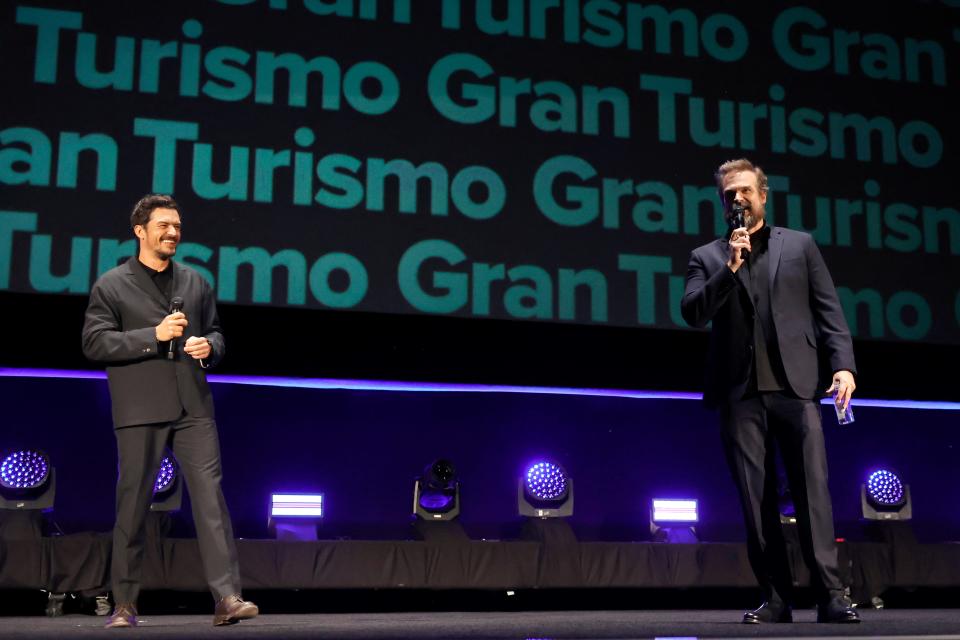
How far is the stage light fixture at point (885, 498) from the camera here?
18.0 ft

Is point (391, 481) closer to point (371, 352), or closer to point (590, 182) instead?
point (371, 352)

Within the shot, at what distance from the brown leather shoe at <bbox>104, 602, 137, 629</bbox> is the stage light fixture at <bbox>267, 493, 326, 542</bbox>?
158 centimetres

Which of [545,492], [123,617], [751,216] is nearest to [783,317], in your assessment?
[751,216]

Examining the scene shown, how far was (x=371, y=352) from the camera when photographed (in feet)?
16.5

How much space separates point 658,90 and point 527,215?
0.93 meters

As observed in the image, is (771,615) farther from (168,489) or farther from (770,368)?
(168,489)

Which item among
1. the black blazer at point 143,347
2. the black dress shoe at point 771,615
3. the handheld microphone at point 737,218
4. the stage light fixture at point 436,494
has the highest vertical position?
the handheld microphone at point 737,218

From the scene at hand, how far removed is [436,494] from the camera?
504 cm

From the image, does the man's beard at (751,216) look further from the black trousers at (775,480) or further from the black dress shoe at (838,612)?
the black dress shoe at (838,612)

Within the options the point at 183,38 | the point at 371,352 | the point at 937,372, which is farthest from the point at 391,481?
the point at 937,372

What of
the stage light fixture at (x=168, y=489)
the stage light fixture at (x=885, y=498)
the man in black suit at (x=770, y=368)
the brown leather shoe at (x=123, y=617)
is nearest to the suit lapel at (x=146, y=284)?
the brown leather shoe at (x=123, y=617)

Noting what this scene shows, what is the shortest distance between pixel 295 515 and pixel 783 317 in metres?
2.70

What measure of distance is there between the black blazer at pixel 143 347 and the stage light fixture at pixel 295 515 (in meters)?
1.60

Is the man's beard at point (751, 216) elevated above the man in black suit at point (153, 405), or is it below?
Answer: above
